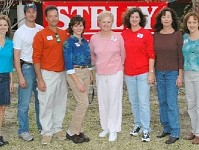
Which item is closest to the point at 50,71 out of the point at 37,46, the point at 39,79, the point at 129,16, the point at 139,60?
the point at 39,79

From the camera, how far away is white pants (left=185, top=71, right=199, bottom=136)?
239 inches

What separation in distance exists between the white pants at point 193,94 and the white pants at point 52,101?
5.65 ft

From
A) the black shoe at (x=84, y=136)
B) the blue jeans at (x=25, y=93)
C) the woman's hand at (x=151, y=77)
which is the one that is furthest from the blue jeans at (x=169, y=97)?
the blue jeans at (x=25, y=93)

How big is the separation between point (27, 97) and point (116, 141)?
4.67 ft

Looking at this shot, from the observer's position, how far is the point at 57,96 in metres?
6.30

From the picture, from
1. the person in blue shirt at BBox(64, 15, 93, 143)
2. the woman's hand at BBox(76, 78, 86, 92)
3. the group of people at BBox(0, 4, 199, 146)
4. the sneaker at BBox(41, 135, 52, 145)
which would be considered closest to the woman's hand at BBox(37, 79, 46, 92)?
the group of people at BBox(0, 4, 199, 146)

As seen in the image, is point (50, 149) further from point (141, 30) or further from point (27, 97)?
point (141, 30)

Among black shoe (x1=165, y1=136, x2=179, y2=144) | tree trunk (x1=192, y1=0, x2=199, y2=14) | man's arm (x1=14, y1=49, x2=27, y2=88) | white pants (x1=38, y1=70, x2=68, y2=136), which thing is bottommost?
black shoe (x1=165, y1=136, x2=179, y2=144)

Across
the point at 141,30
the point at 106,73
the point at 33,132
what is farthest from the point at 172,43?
the point at 33,132

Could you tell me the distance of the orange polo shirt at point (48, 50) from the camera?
589 centimetres

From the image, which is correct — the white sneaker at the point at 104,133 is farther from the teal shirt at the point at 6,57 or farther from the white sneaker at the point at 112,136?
the teal shirt at the point at 6,57

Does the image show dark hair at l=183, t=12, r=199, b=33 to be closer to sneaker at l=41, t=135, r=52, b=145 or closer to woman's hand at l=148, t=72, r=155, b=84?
woman's hand at l=148, t=72, r=155, b=84

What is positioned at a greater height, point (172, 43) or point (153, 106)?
point (172, 43)

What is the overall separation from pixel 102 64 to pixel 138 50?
533 millimetres
